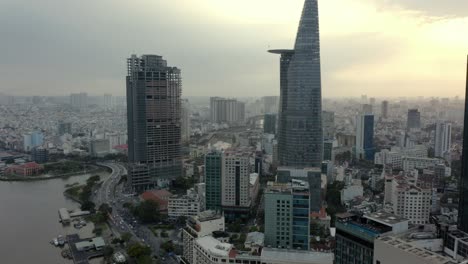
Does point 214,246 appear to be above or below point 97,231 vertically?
above

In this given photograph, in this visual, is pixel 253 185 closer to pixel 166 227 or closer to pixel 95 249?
pixel 166 227

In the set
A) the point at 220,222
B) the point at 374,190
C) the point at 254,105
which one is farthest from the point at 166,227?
the point at 254,105

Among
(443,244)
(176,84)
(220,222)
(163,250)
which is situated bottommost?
(163,250)

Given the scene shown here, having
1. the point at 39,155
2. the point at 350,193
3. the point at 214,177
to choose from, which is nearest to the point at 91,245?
the point at 214,177

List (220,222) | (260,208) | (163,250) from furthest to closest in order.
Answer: (260,208) → (163,250) → (220,222)

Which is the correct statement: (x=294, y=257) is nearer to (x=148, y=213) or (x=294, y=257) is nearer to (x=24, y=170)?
(x=148, y=213)

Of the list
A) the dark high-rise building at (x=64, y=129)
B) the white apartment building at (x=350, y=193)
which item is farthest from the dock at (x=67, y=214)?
the dark high-rise building at (x=64, y=129)

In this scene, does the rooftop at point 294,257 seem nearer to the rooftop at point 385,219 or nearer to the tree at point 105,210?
the rooftop at point 385,219
